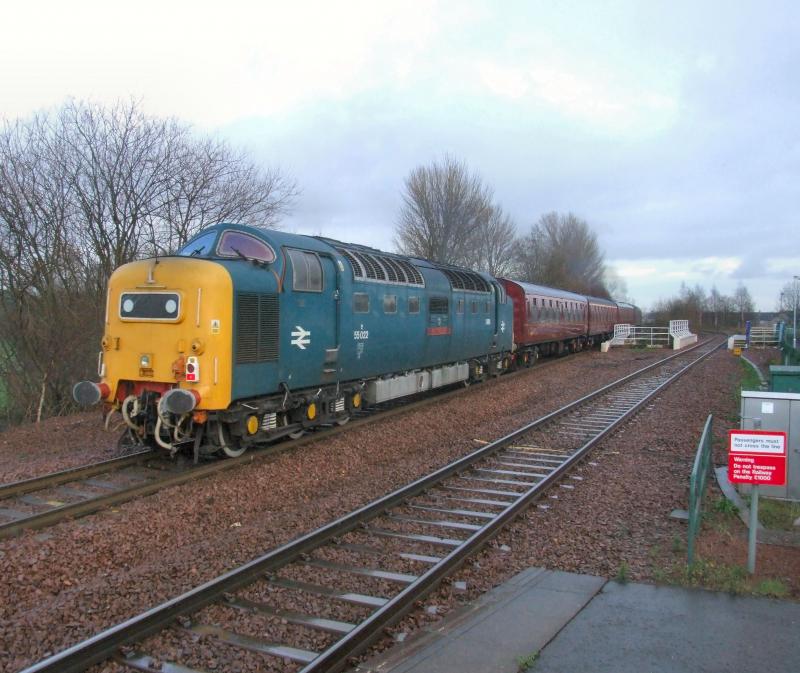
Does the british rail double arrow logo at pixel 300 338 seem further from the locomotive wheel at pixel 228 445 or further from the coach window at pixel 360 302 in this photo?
the locomotive wheel at pixel 228 445

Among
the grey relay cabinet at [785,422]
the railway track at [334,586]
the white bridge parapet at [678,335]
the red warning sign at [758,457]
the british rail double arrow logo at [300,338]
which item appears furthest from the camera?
the white bridge parapet at [678,335]

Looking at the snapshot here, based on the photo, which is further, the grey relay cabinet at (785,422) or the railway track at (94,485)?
the grey relay cabinet at (785,422)

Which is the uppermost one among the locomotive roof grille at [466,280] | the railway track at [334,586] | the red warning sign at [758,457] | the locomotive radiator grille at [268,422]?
the locomotive roof grille at [466,280]

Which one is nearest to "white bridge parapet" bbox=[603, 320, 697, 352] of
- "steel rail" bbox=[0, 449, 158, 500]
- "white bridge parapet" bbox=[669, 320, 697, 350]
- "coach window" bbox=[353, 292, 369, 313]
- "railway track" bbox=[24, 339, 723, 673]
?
"white bridge parapet" bbox=[669, 320, 697, 350]

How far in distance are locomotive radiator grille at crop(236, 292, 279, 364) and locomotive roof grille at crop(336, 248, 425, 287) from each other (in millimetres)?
2675

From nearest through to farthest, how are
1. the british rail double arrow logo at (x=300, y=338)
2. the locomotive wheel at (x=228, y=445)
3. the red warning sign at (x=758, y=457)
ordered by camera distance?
the red warning sign at (x=758, y=457)
the locomotive wheel at (x=228, y=445)
the british rail double arrow logo at (x=300, y=338)

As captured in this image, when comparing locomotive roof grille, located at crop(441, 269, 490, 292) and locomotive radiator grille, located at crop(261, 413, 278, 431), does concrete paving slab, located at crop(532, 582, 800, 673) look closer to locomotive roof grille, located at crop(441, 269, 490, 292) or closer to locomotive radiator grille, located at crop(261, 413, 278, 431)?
locomotive radiator grille, located at crop(261, 413, 278, 431)

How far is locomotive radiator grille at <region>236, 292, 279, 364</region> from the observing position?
8859 millimetres

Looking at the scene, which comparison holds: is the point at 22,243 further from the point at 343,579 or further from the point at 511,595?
the point at 511,595

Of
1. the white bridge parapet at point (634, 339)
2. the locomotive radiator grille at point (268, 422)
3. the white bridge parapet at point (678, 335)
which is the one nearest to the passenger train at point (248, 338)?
the locomotive radiator grille at point (268, 422)

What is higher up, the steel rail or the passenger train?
the passenger train

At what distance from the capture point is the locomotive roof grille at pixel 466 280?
56.1 ft

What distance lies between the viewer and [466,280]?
Answer: 18172mm

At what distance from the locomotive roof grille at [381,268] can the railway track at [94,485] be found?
353 cm
